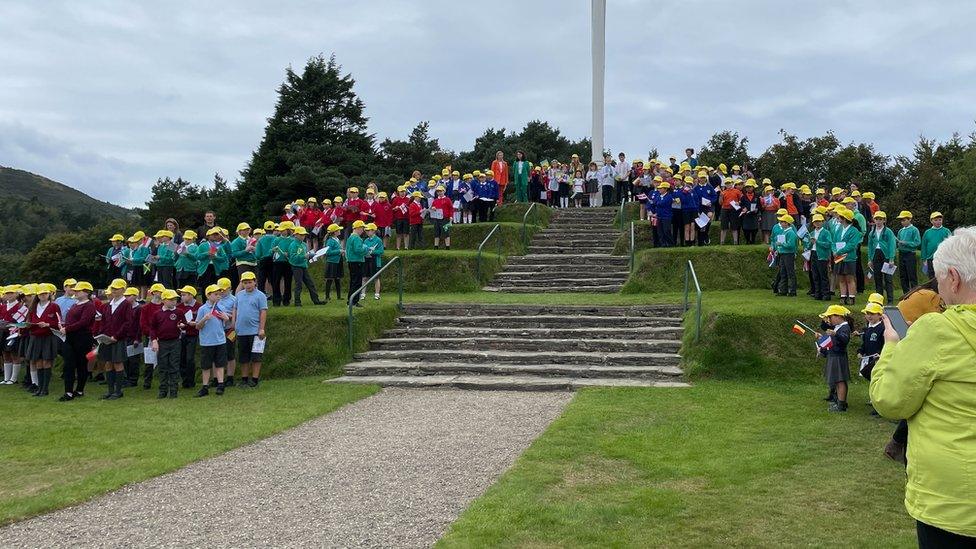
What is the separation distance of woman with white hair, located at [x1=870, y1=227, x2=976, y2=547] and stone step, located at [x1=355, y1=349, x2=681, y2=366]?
1021 centimetres

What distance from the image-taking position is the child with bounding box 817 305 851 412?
10.1 metres

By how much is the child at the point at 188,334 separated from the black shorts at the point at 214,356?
1.53 feet

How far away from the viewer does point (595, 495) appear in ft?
21.5

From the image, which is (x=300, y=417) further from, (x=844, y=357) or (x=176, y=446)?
(x=844, y=357)

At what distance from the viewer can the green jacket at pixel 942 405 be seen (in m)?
2.78

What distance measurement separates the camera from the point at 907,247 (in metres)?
15.2

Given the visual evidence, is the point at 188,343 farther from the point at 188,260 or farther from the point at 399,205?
the point at 399,205

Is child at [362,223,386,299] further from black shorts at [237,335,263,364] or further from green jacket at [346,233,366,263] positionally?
black shorts at [237,335,263,364]

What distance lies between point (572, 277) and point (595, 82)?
12792mm

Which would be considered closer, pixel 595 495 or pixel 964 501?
pixel 964 501

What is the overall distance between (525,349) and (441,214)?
912 cm

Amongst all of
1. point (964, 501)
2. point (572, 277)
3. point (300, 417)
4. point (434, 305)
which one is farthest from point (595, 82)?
point (964, 501)

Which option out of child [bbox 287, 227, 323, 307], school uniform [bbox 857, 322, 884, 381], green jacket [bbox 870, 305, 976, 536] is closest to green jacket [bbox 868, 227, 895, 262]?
school uniform [bbox 857, 322, 884, 381]

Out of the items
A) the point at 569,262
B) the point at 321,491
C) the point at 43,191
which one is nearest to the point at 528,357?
the point at 321,491
